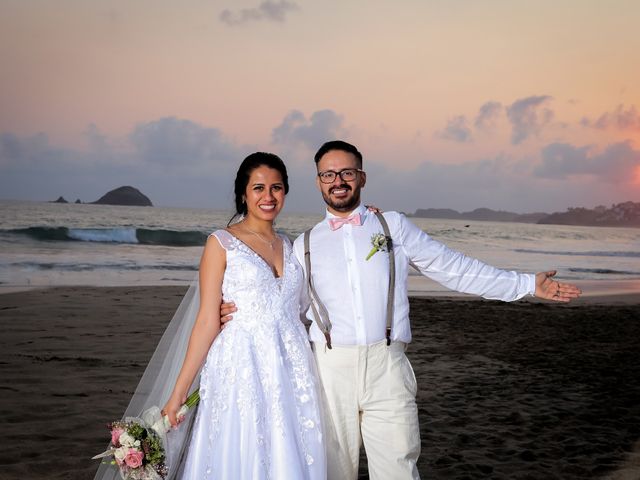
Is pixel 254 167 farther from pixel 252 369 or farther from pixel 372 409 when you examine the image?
pixel 372 409

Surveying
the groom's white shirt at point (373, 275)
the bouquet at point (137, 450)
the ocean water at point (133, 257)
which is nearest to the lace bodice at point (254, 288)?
the groom's white shirt at point (373, 275)

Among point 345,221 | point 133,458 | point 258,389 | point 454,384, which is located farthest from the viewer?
point 454,384

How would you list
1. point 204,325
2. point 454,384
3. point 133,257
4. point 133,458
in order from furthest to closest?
point 133,257, point 454,384, point 204,325, point 133,458

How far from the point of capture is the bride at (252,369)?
311cm

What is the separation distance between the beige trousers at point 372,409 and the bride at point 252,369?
13cm

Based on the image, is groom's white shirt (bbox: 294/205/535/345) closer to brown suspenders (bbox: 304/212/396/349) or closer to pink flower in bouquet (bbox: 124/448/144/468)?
brown suspenders (bbox: 304/212/396/349)

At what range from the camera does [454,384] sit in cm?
745

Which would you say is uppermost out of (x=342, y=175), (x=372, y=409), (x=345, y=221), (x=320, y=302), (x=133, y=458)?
(x=342, y=175)

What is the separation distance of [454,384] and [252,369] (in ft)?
15.5

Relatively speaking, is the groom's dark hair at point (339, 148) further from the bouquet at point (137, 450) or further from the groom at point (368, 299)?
the bouquet at point (137, 450)

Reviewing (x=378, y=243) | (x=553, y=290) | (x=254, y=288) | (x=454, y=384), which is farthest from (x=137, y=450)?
(x=454, y=384)

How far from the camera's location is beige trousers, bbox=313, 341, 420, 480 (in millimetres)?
3248

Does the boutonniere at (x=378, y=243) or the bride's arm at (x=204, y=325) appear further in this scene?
the boutonniere at (x=378, y=243)

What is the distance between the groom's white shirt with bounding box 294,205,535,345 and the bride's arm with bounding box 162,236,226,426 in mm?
497
